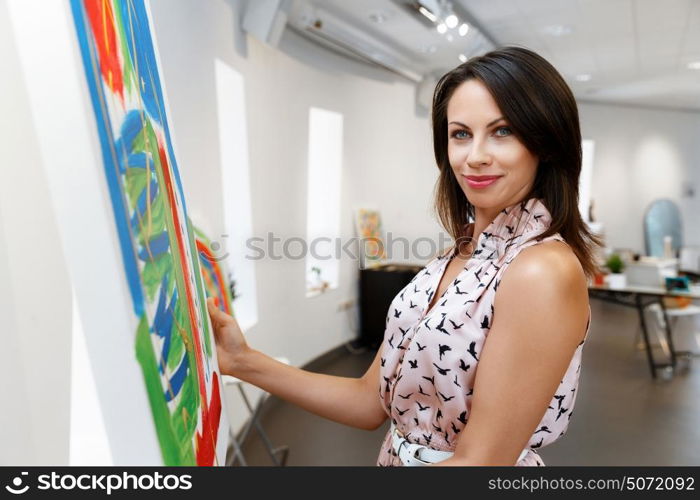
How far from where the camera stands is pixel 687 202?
11.7m

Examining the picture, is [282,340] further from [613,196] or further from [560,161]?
[613,196]

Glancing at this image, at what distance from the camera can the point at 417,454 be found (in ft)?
3.74

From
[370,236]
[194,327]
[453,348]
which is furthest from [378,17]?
[194,327]

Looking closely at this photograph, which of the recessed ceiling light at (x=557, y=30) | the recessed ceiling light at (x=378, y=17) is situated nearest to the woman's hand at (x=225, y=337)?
the recessed ceiling light at (x=378, y=17)

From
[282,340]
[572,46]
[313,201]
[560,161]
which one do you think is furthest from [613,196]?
[560,161]

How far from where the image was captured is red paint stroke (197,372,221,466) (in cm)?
69

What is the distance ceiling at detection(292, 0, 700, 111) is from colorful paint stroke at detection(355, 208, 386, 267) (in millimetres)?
1888

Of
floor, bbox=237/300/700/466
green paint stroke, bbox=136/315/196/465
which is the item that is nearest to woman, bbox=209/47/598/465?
green paint stroke, bbox=136/315/196/465

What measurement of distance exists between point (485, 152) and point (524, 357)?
0.37 metres

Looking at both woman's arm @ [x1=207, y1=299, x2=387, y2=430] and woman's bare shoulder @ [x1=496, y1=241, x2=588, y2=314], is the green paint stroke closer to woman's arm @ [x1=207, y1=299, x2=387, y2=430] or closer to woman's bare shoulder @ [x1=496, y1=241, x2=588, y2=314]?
woman's bare shoulder @ [x1=496, y1=241, x2=588, y2=314]

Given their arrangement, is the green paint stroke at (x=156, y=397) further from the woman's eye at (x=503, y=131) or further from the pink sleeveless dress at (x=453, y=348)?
the woman's eye at (x=503, y=131)

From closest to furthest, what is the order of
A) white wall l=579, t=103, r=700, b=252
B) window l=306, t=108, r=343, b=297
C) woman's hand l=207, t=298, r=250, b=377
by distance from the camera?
woman's hand l=207, t=298, r=250, b=377 → window l=306, t=108, r=343, b=297 → white wall l=579, t=103, r=700, b=252

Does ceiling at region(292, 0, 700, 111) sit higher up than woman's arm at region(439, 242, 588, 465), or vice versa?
ceiling at region(292, 0, 700, 111)

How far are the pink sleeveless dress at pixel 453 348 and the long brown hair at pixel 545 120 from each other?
5 centimetres
